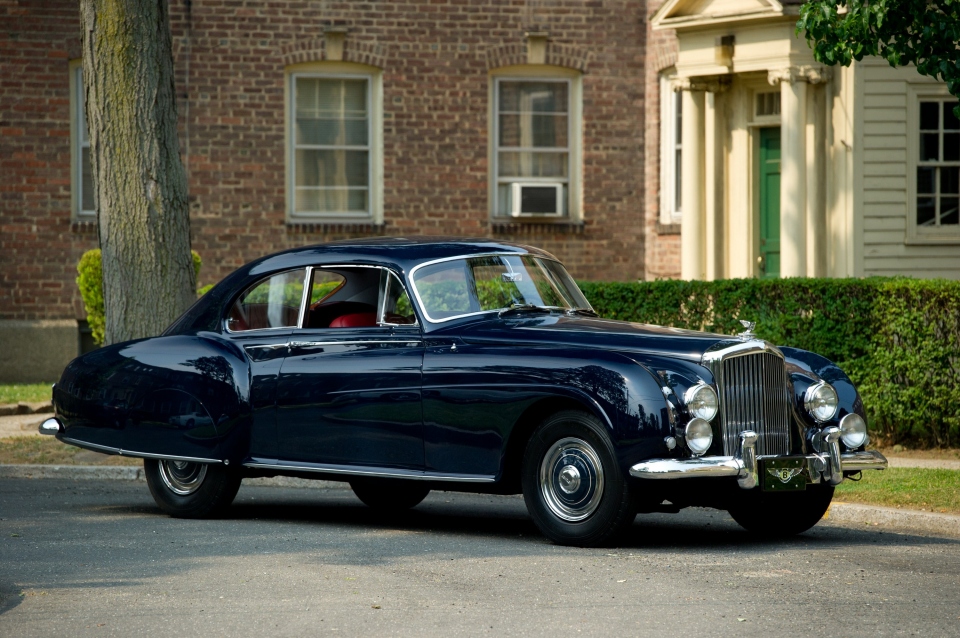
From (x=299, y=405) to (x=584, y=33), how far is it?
13031 mm

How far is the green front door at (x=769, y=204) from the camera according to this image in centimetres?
1856

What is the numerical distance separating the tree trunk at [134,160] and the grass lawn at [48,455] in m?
1.05

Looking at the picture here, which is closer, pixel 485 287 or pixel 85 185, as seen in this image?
pixel 485 287

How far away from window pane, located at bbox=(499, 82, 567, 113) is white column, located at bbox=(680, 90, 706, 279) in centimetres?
254

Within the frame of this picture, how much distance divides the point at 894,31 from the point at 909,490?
11.0 ft

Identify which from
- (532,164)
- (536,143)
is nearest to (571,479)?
(532,164)

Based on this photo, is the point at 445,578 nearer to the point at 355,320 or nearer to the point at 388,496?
the point at 355,320

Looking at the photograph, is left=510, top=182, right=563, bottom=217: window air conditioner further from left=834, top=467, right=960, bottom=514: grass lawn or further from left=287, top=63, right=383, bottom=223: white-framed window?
left=834, top=467, right=960, bottom=514: grass lawn

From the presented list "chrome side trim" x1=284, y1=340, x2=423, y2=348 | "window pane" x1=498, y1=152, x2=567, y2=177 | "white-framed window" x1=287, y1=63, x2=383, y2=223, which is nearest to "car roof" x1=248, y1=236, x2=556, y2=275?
"chrome side trim" x1=284, y1=340, x2=423, y2=348

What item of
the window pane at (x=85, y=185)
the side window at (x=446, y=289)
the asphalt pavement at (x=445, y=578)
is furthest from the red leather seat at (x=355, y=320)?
the window pane at (x=85, y=185)

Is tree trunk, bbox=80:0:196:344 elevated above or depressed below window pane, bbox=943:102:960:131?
below

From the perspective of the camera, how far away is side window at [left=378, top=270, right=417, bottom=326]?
867 centimetres

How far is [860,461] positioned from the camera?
8141 mm

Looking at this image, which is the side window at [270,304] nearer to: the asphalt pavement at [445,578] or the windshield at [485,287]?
the windshield at [485,287]
